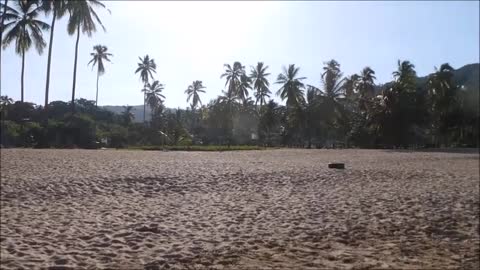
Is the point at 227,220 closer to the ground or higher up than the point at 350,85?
closer to the ground

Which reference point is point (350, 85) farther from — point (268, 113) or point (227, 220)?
point (227, 220)

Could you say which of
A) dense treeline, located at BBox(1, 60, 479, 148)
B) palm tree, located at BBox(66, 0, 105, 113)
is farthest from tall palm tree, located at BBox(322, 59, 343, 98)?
palm tree, located at BBox(66, 0, 105, 113)

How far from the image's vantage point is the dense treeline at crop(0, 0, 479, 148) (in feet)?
103

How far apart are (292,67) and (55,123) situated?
89.7 feet

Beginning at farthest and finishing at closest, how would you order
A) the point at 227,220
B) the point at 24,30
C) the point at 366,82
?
the point at 366,82 < the point at 24,30 < the point at 227,220

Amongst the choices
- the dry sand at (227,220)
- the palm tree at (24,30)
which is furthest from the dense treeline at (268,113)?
the dry sand at (227,220)

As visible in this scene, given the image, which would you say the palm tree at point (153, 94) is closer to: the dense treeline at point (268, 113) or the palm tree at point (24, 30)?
the dense treeline at point (268, 113)

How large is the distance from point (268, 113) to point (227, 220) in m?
42.7

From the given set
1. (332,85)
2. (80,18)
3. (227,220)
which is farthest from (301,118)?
(227,220)

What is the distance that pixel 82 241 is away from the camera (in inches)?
261

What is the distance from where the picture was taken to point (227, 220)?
8531mm

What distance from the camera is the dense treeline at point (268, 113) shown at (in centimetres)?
3133

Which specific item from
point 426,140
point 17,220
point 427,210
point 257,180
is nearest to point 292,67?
point 426,140

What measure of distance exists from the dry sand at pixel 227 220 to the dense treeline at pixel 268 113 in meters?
17.8
